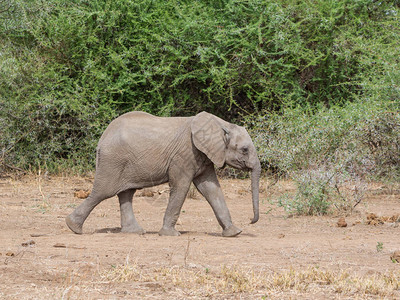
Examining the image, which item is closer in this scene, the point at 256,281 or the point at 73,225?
the point at 256,281

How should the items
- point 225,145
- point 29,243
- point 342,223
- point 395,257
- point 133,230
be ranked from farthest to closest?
1. point 342,223
2. point 133,230
3. point 225,145
4. point 29,243
5. point 395,257

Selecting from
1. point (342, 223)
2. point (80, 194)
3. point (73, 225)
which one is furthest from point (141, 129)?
point (80, 194)

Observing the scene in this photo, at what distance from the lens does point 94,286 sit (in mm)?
5234

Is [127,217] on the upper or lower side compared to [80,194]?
upper

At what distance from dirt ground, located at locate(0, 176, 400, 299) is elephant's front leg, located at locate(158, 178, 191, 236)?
0.70 feet

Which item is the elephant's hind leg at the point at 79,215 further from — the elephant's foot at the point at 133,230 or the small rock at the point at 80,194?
the small rock at the point at 80,194

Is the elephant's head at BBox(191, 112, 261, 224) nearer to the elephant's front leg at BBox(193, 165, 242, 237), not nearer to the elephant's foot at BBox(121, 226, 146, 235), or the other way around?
the elephant's front leg at BBox(193, 165, 242, 237)

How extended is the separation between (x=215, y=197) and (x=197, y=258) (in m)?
1.79

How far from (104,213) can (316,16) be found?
7.24 m

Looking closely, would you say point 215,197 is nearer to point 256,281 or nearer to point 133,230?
point 133,230

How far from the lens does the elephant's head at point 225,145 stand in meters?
7.75

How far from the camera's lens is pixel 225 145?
7914 millimetres

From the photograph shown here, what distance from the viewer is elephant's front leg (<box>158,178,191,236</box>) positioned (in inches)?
311

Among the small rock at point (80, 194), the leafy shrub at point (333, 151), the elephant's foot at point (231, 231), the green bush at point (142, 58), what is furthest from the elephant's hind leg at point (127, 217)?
the green bush at point (142, 58)
